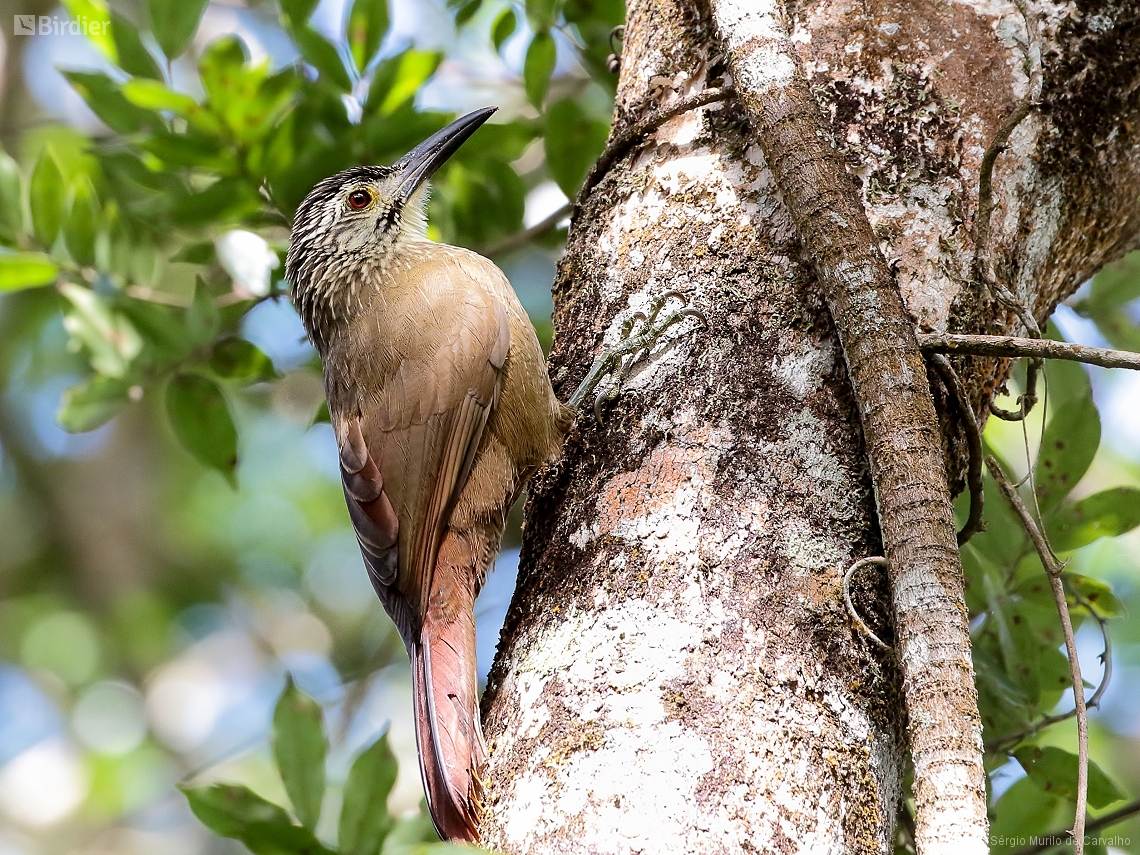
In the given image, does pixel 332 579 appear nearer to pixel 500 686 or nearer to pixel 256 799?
pixel 256 799

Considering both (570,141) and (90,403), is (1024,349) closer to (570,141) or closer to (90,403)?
(570,141)

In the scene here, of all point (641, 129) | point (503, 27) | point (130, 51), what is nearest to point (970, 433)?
point (641, 129)

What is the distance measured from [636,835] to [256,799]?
1.32m

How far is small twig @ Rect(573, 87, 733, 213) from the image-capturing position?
213 cm

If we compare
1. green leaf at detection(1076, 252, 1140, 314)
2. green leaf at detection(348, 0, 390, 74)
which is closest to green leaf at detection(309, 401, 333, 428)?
green leaf at detection(348, 0, 390, 74)

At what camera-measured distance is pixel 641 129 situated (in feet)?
7.24

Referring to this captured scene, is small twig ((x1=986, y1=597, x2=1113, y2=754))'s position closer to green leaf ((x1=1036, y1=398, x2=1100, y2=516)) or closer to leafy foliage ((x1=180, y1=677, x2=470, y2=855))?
green leaf ((x1=1036, y1=398, x2=1100, y2=516))

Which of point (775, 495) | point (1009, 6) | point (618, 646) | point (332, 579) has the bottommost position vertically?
point (332, 579)

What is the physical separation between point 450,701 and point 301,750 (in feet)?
2.37

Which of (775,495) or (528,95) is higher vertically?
(528,95)

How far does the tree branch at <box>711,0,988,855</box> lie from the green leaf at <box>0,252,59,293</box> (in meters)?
2.00

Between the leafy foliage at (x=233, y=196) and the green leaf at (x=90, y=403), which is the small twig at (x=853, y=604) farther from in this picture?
the green leaf at (x=90, y=403)

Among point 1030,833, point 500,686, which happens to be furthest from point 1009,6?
point 1030,833

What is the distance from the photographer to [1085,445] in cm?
Result: 263
